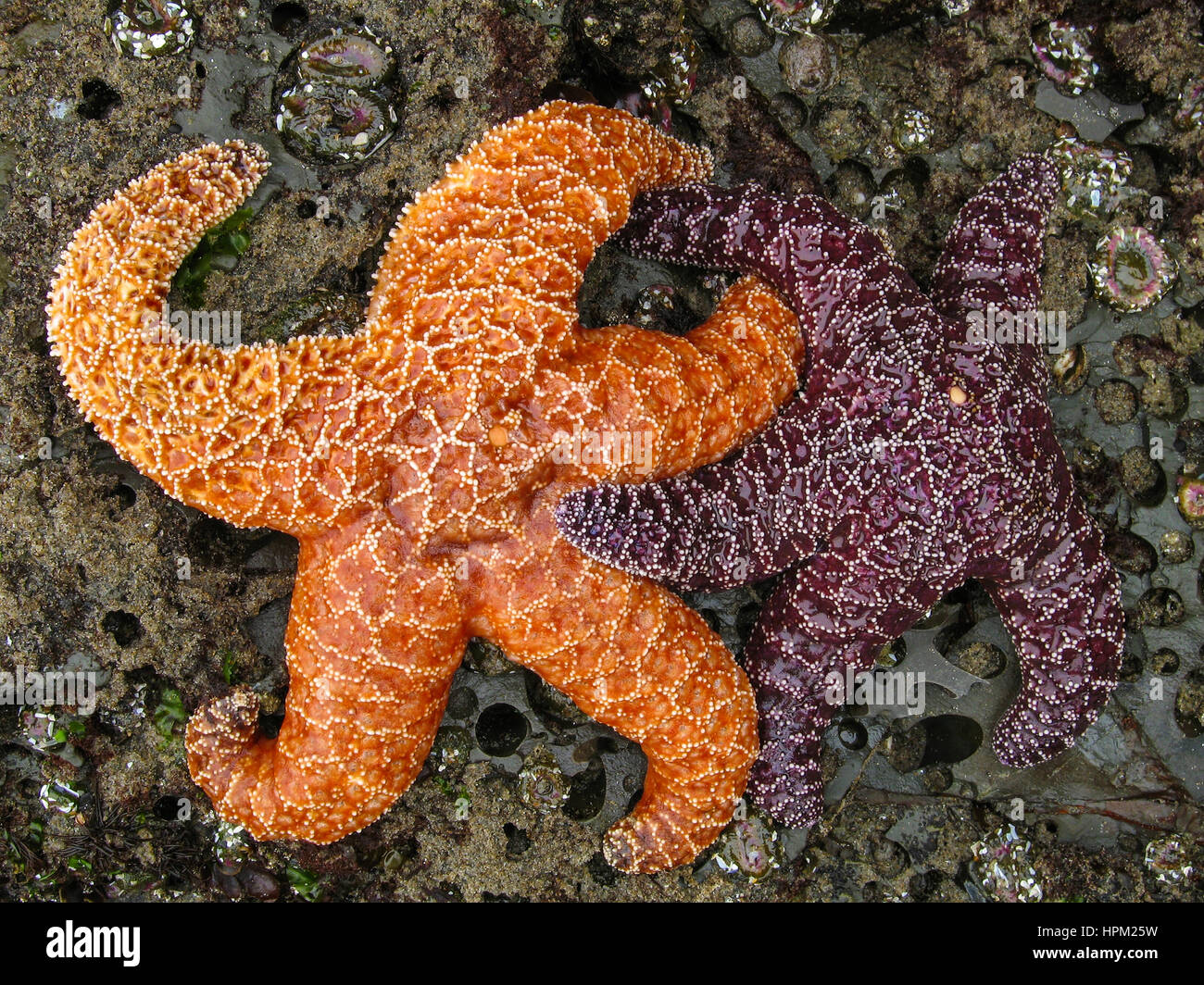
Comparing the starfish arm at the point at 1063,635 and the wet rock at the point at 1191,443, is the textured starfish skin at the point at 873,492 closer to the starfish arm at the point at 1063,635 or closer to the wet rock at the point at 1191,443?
the starfish arm at the point at 1063,635

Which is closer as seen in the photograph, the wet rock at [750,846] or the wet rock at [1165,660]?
the wet rock at [750,846]

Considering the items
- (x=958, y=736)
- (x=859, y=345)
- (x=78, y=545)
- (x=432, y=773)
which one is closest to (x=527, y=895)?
(x=432, y=773)

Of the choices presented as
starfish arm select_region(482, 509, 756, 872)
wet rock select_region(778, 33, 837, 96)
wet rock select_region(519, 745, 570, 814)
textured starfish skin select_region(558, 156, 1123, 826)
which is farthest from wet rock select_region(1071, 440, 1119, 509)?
wet rock select_region(519, 745, 570, 814)

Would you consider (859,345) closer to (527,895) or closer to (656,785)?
(656,785)

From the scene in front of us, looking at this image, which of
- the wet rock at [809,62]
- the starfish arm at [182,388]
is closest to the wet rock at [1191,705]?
the wet rock at [809,62]

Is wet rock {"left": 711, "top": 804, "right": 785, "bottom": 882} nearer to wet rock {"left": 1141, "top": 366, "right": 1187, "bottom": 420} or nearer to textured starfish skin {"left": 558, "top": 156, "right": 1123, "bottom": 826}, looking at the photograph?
textured starfish skin {"left": 558, "top": 156, "right": 1123, "bottom": 826}

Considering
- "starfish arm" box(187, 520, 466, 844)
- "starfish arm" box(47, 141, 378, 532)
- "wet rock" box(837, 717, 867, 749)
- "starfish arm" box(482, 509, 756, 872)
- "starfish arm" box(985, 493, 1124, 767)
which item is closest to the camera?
"starfish arm" box(47, 141, 378, 532)
